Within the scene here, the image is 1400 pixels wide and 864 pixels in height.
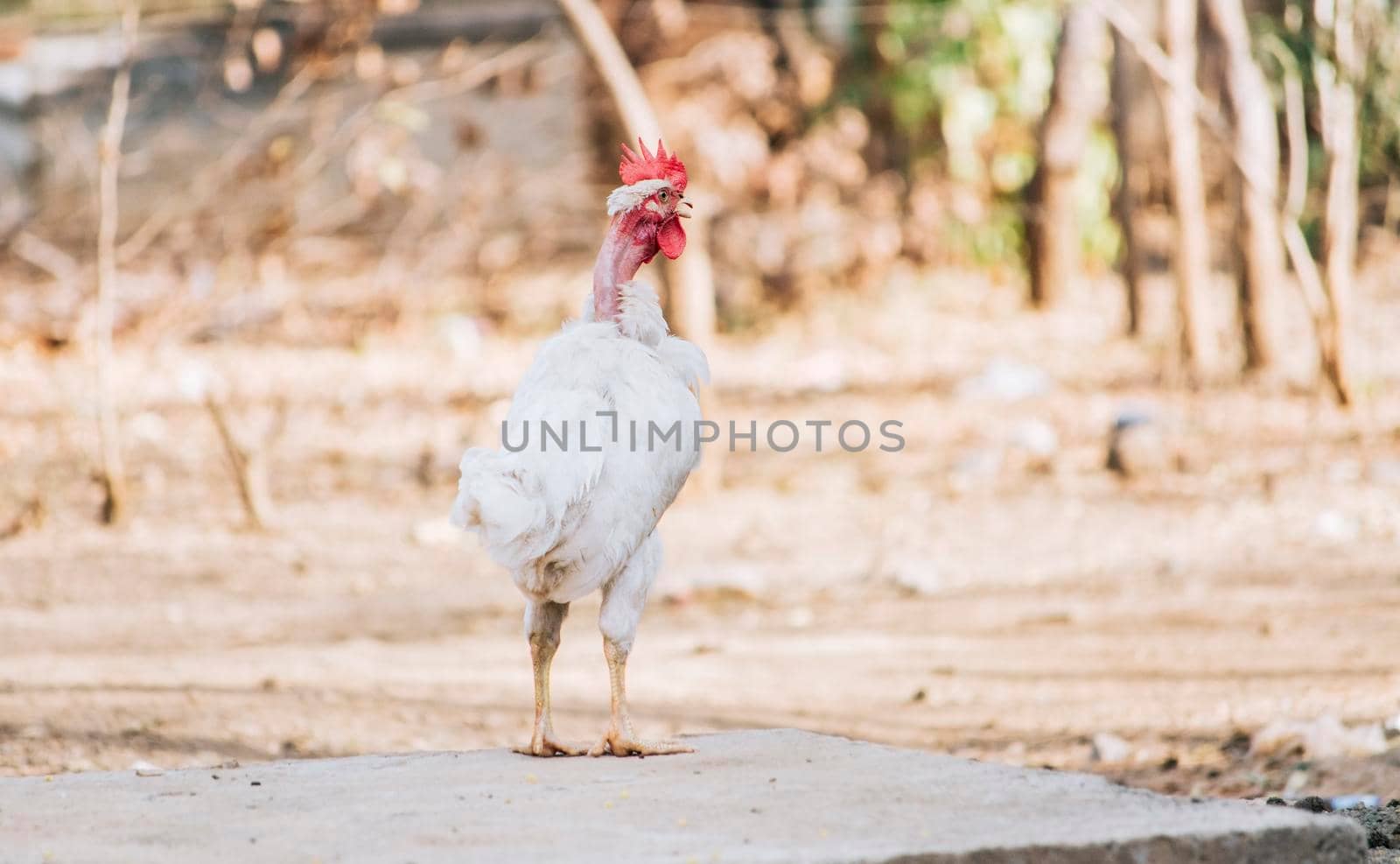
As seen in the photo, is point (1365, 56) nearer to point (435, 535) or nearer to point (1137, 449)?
point (1137, 449)

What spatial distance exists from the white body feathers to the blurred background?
1.58 metres

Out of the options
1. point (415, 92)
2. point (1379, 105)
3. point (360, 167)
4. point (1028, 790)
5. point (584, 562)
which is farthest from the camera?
point (415, 92)

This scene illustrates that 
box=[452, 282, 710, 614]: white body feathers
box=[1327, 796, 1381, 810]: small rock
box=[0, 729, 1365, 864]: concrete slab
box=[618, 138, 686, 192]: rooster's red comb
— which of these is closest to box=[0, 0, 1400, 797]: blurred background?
box=[1327, 796, 1381, 810]: small rock

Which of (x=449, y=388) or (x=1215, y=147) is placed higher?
(x=1215, y=147)

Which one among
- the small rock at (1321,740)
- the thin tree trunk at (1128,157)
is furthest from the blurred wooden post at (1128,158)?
the small rock at (1321,740)

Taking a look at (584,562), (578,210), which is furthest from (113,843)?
(578,210)

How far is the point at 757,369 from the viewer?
38.1 ft

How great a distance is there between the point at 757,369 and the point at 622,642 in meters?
8.11

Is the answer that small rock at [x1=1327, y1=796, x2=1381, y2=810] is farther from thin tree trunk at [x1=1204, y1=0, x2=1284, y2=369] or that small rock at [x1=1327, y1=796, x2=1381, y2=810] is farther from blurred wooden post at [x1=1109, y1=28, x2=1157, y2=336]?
blurred wooden post at [x1=1109, y1=28, x2=1157, y2=336]

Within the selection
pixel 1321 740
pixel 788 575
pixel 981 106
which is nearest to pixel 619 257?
pixel 1321 740

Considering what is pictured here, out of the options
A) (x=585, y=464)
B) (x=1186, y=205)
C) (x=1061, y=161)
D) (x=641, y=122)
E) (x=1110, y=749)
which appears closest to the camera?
(x=585, y=464)

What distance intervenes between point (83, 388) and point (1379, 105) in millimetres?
7894

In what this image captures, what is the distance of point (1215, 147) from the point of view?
1464cm

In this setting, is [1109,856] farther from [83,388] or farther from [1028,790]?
[83,388]
